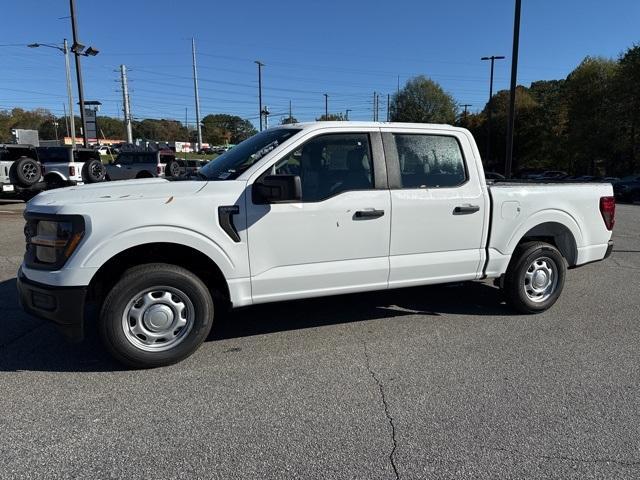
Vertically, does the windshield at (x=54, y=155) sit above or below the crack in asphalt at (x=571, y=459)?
above

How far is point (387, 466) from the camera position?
8.84 ft

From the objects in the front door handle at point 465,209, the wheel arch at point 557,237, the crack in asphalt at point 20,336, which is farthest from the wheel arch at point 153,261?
the wheel arch at point 557,237

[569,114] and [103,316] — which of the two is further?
[569,114]

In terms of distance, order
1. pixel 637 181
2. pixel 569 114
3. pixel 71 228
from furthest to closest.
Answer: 1. pixel 569 114
2. pixel 637 181
3. pixel 71 228

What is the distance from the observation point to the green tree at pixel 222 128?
471ft

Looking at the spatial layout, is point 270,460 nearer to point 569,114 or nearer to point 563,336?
point 563,336

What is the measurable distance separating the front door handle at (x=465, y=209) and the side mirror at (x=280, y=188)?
1.59m

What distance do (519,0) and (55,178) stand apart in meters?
16.5

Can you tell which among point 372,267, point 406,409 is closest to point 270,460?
point 406,409

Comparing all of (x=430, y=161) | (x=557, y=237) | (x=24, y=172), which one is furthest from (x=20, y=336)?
(x=24, y=172)

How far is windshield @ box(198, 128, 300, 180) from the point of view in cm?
412

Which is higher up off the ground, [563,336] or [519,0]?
[519,0]

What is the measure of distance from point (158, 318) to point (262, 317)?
4.82 ft

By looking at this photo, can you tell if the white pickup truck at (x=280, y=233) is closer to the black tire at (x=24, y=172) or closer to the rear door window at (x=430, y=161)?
the rear door window at (x=430, y=161)
